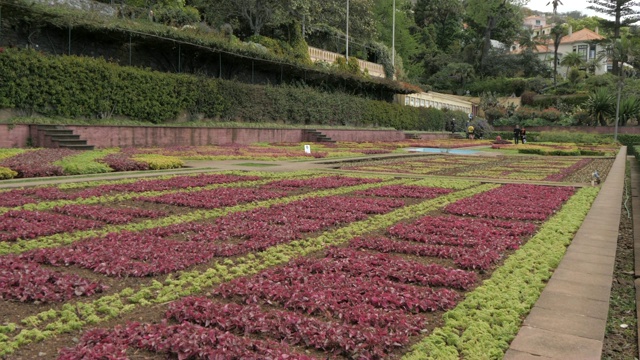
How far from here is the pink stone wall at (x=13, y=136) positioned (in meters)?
17.9

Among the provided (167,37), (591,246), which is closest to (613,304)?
(591,246)

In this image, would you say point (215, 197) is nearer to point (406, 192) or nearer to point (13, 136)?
point (406, 192)

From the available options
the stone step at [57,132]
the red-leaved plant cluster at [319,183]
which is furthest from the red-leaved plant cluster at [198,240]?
the stone step at [57,132]

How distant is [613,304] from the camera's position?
453 cm

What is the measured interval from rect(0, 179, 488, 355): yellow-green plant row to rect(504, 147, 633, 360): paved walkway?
2575 millimetres

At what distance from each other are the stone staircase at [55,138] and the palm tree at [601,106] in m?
49.2

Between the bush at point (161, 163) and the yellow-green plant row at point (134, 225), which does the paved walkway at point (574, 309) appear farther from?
the bush at point (161, 163)

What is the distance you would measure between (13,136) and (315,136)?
17.9 m

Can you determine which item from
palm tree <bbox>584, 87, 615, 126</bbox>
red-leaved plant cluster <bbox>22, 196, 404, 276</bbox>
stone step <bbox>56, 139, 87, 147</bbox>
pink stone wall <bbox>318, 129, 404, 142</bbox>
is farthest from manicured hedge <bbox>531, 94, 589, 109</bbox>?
red-leaved plant cluster <bbox>22, 196, 404, 276</bbox>

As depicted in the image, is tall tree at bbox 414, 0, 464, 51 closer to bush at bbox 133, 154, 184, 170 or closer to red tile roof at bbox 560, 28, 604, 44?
red tile roof at bbox 560, 28, 604, 44

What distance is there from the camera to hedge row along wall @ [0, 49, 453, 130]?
1981cm

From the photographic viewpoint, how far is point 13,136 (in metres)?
18.2

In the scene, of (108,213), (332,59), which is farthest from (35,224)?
(332,59)

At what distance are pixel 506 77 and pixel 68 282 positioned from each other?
79807mm
